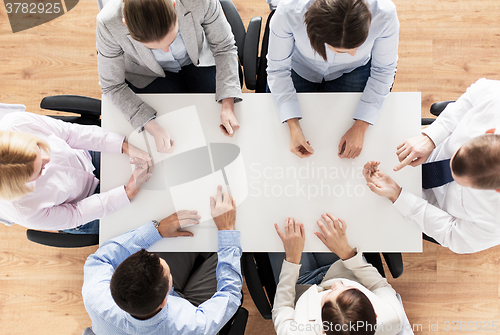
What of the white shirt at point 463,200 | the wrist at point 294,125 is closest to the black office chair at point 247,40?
the wrist at point 294,125

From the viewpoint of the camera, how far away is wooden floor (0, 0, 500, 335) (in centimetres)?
173

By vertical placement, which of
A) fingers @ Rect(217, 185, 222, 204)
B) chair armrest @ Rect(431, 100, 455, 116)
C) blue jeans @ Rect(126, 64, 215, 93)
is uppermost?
blue jeans @ Rect(126, 64, 215, 93)

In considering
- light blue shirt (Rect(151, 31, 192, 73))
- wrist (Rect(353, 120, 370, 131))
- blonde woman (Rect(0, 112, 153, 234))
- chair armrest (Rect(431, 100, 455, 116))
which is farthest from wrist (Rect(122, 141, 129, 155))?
chair armrest (Rect(431, 100, 455, 116))

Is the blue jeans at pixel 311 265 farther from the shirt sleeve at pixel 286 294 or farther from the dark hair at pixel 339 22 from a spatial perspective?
the dark hair at pixel 339 22

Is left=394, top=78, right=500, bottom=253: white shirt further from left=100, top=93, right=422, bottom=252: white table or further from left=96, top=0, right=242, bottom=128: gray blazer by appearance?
left=96, top=0, right=242, bottom=128: gray blazer

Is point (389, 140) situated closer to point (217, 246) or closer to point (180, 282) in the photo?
point (217, 246)

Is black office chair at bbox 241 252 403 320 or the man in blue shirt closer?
the man in blue shirt

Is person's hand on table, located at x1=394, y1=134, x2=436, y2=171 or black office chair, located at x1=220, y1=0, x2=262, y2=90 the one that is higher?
black office chair, located at x1=220, y1=0, x2=262, y2=90

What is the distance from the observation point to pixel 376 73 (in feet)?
3.92

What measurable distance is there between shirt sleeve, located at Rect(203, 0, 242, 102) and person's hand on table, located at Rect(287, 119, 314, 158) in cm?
24

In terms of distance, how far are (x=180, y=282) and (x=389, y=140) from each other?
1082mm

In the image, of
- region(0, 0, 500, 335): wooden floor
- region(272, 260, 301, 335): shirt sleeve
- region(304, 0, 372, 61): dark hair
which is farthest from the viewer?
region(0, 0, 500, 335): wooden floor

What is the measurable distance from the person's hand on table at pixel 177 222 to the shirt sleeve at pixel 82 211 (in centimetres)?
17

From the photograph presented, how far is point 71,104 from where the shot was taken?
1283 mm
